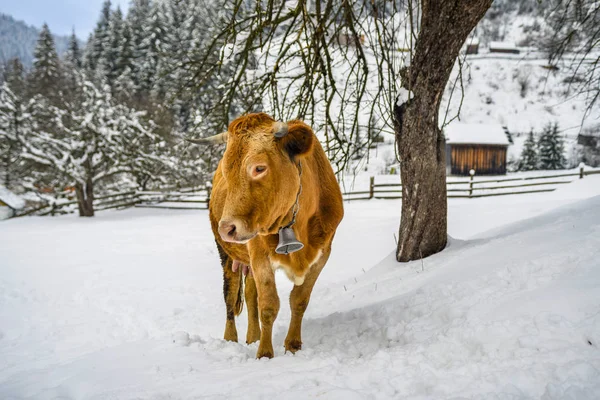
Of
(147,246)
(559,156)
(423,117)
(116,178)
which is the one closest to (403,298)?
(423,117)

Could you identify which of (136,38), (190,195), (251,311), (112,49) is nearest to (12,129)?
(190,195)

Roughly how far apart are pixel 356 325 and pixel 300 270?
91 cm

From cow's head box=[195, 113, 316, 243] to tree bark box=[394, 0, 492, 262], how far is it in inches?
113

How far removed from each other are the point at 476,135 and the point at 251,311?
36251 mm

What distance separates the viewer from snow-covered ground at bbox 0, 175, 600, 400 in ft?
6.72

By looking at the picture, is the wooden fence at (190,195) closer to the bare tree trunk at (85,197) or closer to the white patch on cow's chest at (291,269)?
the bare tree trunk at (85,197)

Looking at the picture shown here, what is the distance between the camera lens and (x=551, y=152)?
113ft

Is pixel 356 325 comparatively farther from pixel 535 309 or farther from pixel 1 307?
pixel 1 307

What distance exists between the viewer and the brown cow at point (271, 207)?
2.40 m

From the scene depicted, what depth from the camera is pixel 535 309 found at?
2.47 metres

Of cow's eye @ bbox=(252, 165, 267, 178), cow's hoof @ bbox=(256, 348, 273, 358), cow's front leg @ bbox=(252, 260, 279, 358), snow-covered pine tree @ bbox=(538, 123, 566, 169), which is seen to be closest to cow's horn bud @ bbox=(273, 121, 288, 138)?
cow's eye @ bbox=(252, 165, 267, 178)

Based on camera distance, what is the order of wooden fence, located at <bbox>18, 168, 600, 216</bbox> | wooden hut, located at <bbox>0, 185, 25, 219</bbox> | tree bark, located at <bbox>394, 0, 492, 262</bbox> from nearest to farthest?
tree bark, located at <bbox>394, 0, 492, 262</bbox> < wooden hut, located at <bbox>0, 185, 25, 219</bbox> < wooden fence, located at <bbox>18, 168, 600, 216</bbox>

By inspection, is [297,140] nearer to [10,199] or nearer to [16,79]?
[10,199]

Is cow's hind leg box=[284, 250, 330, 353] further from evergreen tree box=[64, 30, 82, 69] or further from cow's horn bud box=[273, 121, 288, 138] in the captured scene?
evergreen tree box=[64, 30, 82, 69]
